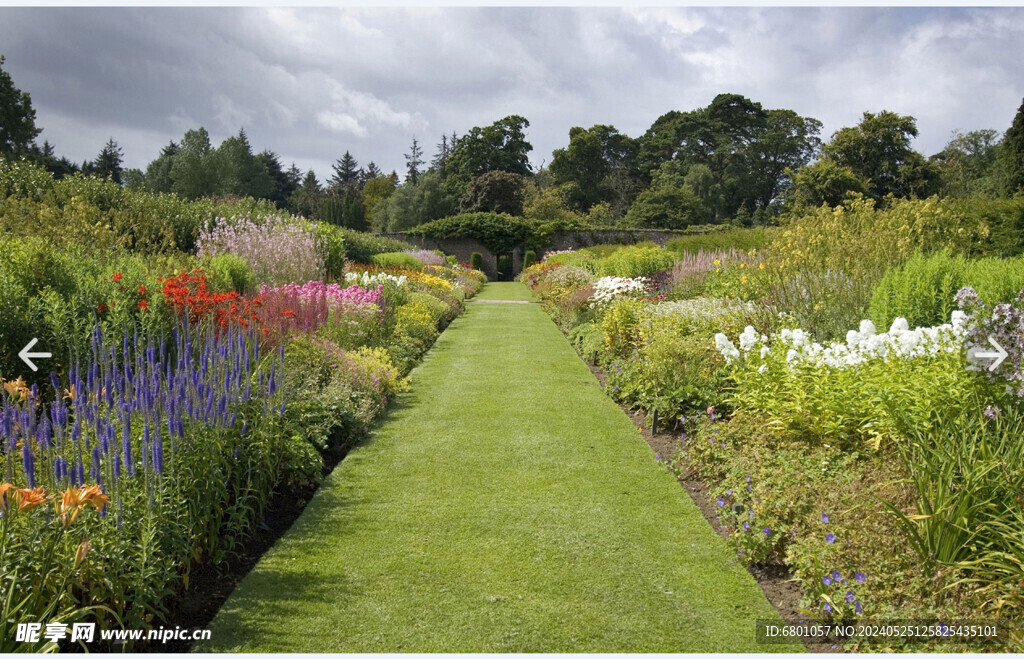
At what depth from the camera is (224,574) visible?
127 inches

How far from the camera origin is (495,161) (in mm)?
51438

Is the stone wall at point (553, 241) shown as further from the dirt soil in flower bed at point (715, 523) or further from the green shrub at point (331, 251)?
the dirt soil in flower bed at point (715, 523)

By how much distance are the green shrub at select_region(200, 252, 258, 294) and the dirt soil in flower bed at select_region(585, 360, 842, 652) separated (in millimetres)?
4826

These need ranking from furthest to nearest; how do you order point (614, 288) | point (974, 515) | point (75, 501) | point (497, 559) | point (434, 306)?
point (434, 306) < point (614, 288) < point (497, 559) < point (974, 515) < point (75, 501)

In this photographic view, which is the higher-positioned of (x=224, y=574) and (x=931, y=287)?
(x=931, y=287)

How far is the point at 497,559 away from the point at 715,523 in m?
1.43

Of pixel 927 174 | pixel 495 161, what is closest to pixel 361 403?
pixel 927 174

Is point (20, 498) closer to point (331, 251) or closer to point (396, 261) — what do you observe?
point (331, 251)

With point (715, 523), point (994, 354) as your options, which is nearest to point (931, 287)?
point (994, 354)

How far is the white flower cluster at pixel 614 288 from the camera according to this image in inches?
426

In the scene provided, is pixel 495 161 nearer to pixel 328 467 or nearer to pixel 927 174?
pixel 927 174

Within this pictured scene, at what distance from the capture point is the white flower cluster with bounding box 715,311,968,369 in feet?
13.0

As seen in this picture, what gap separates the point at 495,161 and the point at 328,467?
48.6m

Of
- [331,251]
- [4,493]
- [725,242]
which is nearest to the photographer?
[4,493]
